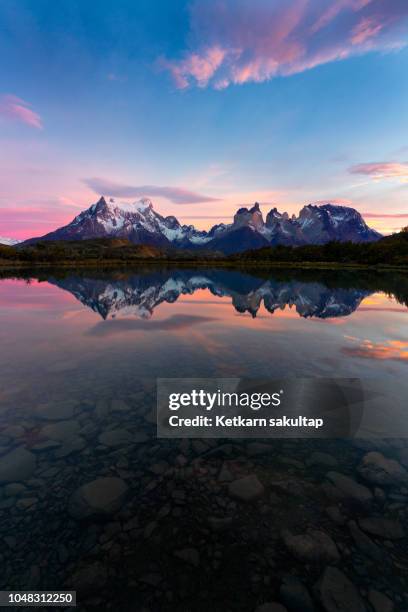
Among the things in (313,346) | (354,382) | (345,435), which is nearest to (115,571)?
(345,435)

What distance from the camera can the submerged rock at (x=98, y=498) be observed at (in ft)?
25.1

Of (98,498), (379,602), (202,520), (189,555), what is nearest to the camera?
(379,602)

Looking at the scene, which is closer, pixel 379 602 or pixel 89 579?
pixel 379 602

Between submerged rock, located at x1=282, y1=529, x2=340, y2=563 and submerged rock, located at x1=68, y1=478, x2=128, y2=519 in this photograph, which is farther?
submerged rock, located at x1=68, y1=478, x2=128, y2=519

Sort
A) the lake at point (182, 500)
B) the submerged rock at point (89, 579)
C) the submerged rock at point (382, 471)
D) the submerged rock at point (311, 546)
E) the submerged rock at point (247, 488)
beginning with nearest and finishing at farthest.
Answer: the submerged rock at point (89, 579) < the lake at point (182, 500) < the submerged rock at point (311, 546) < the submerged rock at point (247, 488) < the submerged rock at point (382, 471)

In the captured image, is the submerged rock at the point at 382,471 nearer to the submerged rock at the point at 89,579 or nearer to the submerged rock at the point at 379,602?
the submerged rock at the point at 379,602

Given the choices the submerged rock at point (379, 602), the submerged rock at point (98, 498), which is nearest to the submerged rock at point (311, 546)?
the submerged rock at point (379, 602)

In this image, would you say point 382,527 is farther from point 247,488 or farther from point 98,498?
point 98,498

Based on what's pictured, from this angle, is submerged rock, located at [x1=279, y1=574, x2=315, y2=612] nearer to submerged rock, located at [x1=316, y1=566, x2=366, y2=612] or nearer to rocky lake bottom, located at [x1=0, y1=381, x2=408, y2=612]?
rocky lake bottom, located at [x1=0, y1=381, x2=408, y2=612]

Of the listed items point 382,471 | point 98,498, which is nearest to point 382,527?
point 382,471

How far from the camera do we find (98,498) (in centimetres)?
805

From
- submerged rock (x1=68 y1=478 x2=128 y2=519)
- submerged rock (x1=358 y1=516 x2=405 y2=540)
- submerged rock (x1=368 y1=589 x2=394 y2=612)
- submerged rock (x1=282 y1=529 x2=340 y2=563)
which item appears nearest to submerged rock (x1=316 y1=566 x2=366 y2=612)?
submerged rock (x1=368 y1=589 x2=394 y2=612)

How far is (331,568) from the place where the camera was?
20.7 feet

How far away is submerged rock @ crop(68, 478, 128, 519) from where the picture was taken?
25.1 ft
